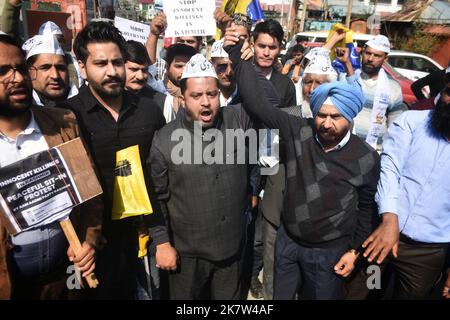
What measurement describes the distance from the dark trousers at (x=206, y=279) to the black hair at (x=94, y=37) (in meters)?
1.59

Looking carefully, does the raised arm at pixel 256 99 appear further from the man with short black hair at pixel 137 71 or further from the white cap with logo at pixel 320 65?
the man with short black hair at pixel 137 71

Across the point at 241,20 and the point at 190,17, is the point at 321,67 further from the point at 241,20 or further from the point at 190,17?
the point at 190,17

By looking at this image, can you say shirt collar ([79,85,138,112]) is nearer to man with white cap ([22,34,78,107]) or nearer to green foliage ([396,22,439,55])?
man with white cap ([22,34,78,107])

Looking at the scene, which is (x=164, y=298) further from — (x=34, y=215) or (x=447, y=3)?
(x=447, y=3)

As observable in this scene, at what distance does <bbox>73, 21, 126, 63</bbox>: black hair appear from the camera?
229cm

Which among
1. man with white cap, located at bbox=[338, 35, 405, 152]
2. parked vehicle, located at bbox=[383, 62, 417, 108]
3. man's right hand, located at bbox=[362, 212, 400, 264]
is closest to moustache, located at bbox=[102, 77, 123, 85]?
man's right hand, located at bbox=[362, 212, 400, 264]

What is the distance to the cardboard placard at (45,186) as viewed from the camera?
1616mm

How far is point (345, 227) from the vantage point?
2.26m

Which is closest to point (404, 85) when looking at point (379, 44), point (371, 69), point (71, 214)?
point (379, 44)

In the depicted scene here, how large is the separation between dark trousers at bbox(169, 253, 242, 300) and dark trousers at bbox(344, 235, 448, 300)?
851mm

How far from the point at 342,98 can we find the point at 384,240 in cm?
88

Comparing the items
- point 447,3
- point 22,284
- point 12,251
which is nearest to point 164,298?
point 22,284

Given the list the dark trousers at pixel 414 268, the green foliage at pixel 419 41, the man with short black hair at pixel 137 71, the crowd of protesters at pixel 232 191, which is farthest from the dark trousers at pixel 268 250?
the green foliage at pixel 419 41
